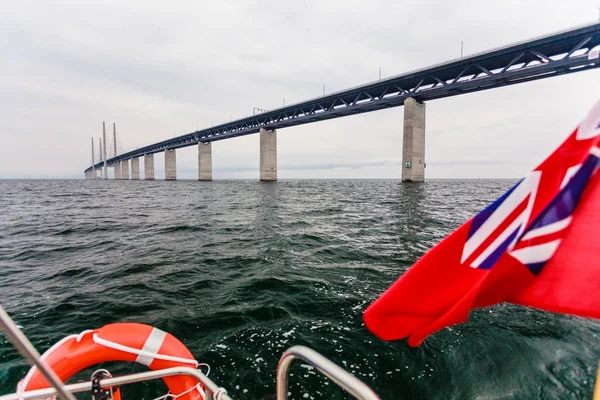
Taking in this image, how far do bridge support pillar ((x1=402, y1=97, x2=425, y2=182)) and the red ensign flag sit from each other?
152ft

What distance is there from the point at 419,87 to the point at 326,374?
170 ft

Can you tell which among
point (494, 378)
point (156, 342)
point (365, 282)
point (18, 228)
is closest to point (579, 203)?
point (494, 378)

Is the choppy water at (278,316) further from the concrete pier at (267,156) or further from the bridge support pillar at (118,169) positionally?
the bridge support pillar at (118,169)

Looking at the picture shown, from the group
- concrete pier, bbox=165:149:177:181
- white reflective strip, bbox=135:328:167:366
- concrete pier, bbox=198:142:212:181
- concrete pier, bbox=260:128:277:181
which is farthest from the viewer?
concrete pier, bbox=165:149:177:181

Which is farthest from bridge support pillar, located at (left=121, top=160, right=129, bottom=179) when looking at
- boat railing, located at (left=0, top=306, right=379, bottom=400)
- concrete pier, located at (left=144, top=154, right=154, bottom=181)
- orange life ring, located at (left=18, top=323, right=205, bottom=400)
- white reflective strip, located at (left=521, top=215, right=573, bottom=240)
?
white reflective strip, located at (left=521, top=215, right=573, bottom=240)

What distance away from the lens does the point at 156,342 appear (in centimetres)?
226

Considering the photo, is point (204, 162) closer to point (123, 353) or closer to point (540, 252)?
point (123, 353)

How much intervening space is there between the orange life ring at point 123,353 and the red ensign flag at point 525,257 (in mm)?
1814

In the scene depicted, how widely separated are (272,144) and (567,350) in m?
65.1

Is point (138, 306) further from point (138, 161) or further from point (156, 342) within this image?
point (138, 161)

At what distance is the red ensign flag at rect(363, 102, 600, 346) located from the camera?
3.88 ft

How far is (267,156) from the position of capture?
63500 millimetres

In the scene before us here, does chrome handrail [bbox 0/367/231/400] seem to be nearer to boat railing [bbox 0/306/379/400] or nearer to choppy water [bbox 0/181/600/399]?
boat railing [bbox 0/306/379/400]

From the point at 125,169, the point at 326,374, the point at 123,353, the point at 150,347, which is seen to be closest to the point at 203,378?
the point at 150,347
